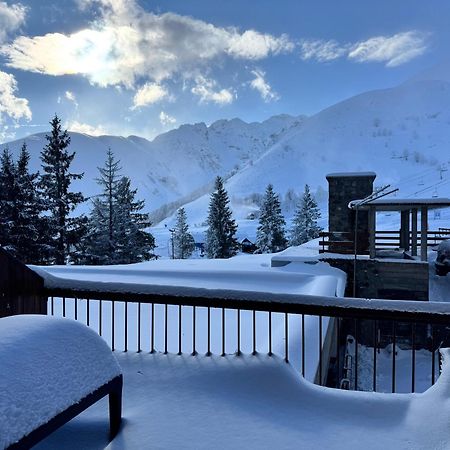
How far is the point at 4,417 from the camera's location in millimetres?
1892

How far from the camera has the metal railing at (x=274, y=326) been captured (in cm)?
344

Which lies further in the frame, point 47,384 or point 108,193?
point 108,193

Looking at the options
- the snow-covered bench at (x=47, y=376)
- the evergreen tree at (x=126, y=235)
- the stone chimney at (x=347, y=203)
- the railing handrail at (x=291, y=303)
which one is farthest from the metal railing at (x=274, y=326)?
the evergreen tree at (x=126, y=235)

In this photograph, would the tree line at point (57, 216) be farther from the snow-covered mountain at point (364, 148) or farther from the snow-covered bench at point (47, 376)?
the snow-covered mountain at point (364, 148)

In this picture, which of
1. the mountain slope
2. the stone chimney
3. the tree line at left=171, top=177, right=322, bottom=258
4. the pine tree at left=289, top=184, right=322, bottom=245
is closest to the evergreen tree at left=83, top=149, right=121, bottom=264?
the tree line at left=171, top=177, right=322, bottom=258

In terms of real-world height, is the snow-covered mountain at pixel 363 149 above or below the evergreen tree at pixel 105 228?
above

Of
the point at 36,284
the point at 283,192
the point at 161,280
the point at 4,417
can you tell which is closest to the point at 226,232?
the point at 161,280

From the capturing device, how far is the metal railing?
3.44 meters

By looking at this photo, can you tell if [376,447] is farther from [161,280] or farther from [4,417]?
[161,280]

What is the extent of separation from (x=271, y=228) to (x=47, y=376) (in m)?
35.7

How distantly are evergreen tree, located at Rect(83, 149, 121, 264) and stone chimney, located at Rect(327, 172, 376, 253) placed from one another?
1612 cm

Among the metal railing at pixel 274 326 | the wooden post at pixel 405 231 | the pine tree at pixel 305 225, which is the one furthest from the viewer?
the pine tree at pixel 305 225

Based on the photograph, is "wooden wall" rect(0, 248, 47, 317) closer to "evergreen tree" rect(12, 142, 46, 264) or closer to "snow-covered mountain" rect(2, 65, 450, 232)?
"evergreen tree" rect(12, 142, 46, 264)

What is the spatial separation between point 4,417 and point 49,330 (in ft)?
2.18
